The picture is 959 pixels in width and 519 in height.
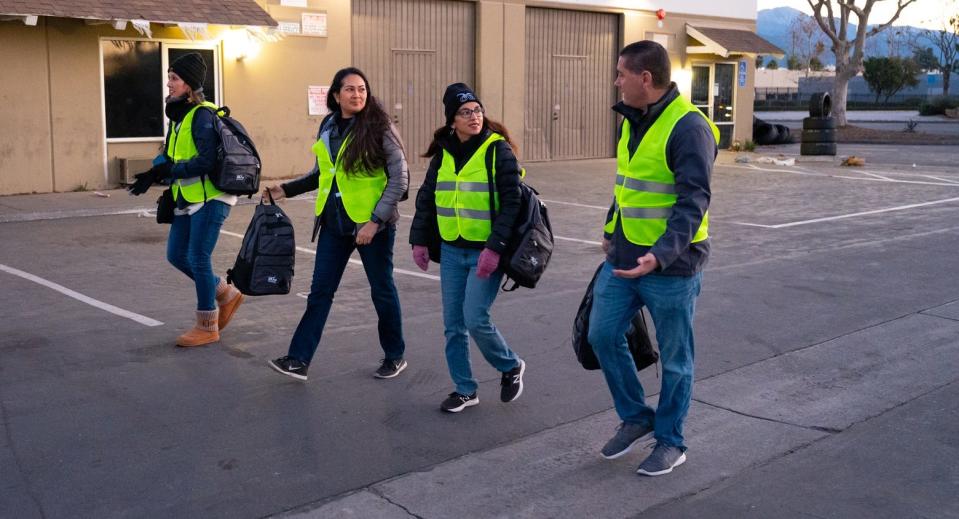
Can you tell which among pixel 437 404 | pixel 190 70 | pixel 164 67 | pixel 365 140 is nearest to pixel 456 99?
pixel 365 140

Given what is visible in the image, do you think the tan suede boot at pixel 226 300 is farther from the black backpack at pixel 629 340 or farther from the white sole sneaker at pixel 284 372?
the black backpack at pixel 629 340

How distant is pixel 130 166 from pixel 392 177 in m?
11.8

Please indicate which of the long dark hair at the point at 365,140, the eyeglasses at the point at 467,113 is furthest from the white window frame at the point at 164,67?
the eyeglasses at the point at 467,113

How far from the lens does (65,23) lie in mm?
15875

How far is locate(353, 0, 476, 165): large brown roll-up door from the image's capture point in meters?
20.0

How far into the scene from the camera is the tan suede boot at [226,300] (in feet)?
24.2

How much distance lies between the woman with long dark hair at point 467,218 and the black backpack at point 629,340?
0.54m

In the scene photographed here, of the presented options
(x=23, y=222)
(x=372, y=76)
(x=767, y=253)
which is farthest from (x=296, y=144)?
(x=767, y=253)

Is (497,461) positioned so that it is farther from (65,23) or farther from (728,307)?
(65,23)

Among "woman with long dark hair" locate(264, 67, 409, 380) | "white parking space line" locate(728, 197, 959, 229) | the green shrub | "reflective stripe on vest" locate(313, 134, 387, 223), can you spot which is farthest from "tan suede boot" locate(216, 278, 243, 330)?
the green shrub

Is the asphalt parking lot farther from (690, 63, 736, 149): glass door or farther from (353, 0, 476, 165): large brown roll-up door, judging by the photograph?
(690, 63, 736, 149): glass door

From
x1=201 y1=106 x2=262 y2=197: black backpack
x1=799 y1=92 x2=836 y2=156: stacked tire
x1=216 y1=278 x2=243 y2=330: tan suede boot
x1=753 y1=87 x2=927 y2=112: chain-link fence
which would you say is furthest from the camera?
x1=753 y1=87 x2=927 y2=112: chain-link fence

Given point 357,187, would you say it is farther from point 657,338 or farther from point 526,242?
point 657,338

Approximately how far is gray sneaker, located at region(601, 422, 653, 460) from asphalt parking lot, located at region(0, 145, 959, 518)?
0.10 meters
